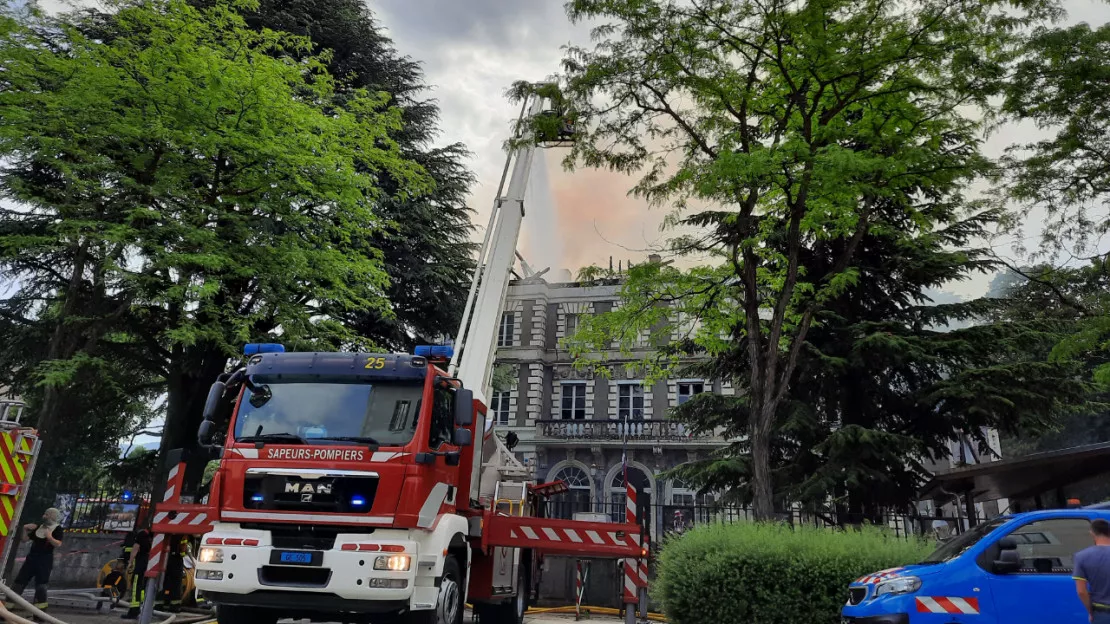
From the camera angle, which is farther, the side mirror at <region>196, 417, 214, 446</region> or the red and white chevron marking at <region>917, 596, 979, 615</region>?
the side mirror at <region>196, 417, 214, 446</region>

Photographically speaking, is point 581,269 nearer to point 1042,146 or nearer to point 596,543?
point 596,543

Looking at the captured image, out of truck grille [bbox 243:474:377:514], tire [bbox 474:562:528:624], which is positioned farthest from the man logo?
tire [bbox 474:562:528:624]

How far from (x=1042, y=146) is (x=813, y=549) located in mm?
9716

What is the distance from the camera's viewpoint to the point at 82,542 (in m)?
16.6

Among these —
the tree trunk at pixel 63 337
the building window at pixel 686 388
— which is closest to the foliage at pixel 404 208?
the tree trunk at pixel 63 337

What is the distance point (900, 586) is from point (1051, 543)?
1.59 meters

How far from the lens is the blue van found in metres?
6.50

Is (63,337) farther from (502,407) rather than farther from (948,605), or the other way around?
(502,407)

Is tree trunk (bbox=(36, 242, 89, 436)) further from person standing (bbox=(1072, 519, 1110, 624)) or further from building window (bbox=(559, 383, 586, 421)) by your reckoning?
building window (bbox=(559, 383, 586, 421))

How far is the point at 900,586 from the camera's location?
696 centimetres

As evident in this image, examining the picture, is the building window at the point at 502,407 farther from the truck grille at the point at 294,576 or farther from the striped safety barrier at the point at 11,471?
the truck grille at the point at 294,576

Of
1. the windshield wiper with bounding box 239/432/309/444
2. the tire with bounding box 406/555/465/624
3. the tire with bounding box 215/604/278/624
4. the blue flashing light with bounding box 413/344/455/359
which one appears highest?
the blue flashing light with bounding box 413/344/455/359

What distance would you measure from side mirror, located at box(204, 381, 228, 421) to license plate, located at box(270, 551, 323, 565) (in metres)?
2.01

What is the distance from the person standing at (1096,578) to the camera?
5730mm
